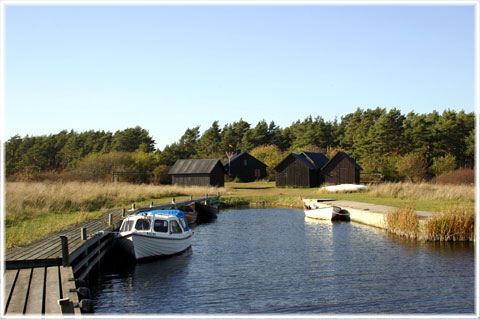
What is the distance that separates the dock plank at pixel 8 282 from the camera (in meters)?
12.2

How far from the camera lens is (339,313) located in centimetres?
1495

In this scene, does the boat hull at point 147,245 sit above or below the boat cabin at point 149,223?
below

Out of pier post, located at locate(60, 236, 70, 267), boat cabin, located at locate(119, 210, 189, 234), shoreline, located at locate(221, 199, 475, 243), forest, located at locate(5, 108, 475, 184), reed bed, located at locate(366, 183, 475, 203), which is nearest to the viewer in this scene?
pier post, located at locate(60, 236, 70, 267)

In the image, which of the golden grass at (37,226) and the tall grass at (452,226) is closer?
the golden grass at (37,226)

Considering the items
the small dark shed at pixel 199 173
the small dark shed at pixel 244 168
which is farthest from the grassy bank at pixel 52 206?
the small dark shed at pixel 244 168

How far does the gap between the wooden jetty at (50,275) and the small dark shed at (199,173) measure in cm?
4902

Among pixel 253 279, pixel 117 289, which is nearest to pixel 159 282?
pixel 117 289

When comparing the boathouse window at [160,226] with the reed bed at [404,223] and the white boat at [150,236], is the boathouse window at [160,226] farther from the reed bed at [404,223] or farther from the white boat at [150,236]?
the reed bed at [404,223]

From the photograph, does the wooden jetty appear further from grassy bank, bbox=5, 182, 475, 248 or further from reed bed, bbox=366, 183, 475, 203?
reed bed, bbox=366, 183, 475, 203

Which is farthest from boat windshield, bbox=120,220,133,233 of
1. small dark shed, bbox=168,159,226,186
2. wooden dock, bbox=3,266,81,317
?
small dark shed, bbox=168,159,226,186

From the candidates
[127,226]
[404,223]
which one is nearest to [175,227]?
[127,226]

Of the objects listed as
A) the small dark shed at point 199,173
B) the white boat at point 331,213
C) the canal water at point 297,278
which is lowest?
the canal water at point 297,278

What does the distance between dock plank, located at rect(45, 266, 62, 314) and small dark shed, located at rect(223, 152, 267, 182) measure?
254 ft

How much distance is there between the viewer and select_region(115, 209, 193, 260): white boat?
23.4 metres
